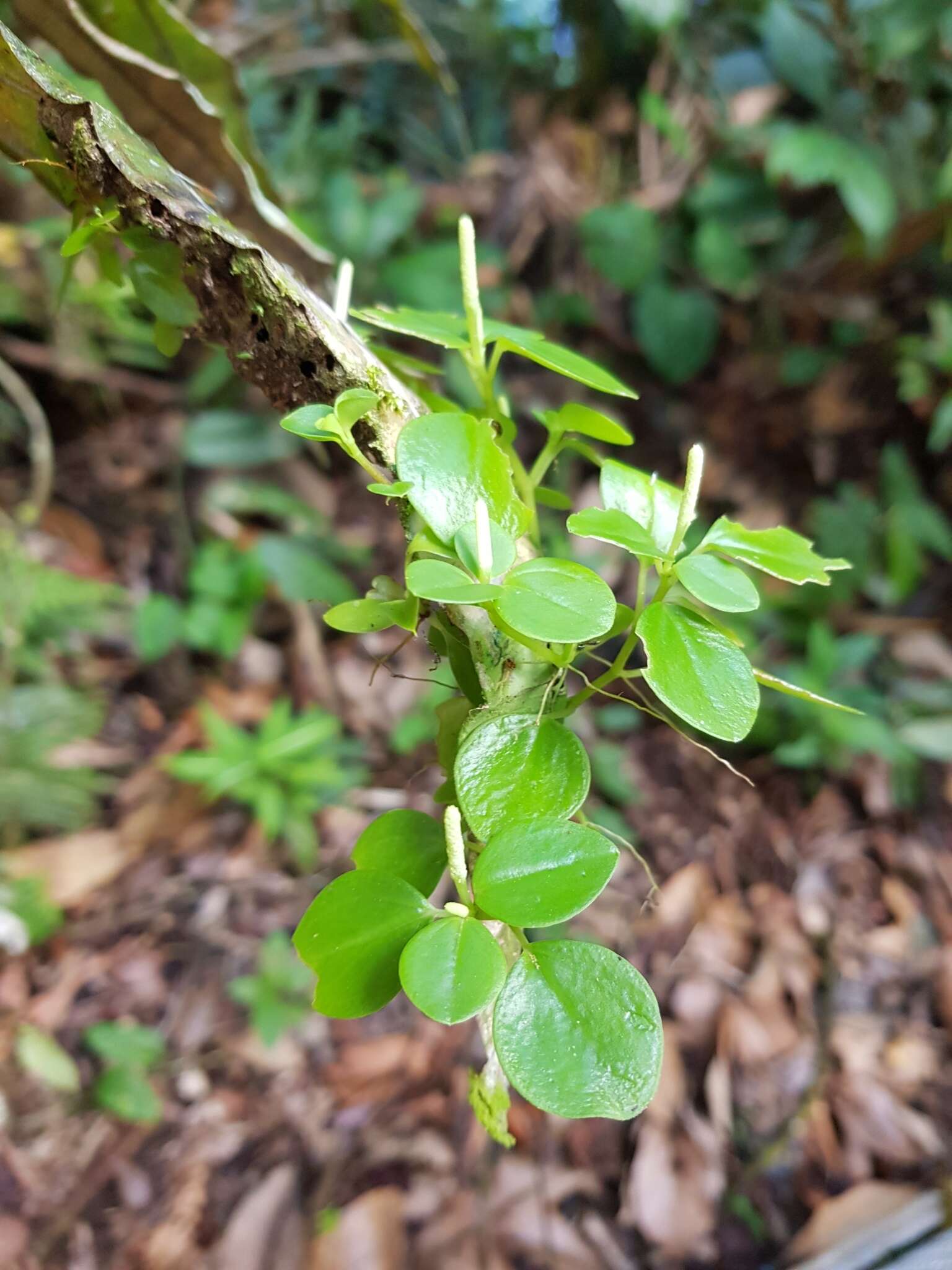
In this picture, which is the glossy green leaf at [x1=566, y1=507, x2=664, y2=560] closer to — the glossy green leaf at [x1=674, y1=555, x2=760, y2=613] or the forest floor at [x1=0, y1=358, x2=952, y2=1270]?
the glossy green leaf at [x1=674, y1=555, x2=760, y2=613]

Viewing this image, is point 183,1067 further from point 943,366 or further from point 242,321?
point 943,366

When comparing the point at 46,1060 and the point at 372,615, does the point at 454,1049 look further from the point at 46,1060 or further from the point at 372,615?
the point at 372,615

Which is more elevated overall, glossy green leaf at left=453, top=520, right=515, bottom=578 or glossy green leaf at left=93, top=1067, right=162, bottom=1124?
glossy green leaf at left=453, top=520, right=515, bottom=578

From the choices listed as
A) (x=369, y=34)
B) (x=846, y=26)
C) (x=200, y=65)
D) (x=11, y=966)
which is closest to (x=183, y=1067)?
(x=11, y=966)

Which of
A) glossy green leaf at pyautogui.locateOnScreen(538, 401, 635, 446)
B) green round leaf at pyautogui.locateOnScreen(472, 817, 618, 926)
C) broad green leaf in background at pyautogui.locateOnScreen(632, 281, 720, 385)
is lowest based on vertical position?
broad green leaf in background at pyautogui.locateOnScreen(632, 281, 720, 385)

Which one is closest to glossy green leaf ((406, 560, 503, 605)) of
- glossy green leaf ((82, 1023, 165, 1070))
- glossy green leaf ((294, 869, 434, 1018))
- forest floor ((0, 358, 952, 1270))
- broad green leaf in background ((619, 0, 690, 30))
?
glossy green leaf ((294, 869, 434, 1018))

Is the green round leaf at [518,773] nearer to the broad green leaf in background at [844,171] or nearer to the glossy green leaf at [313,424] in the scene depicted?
the glossy green leaf at [313,424]

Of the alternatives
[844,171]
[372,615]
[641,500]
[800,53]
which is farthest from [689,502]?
[800,53]
